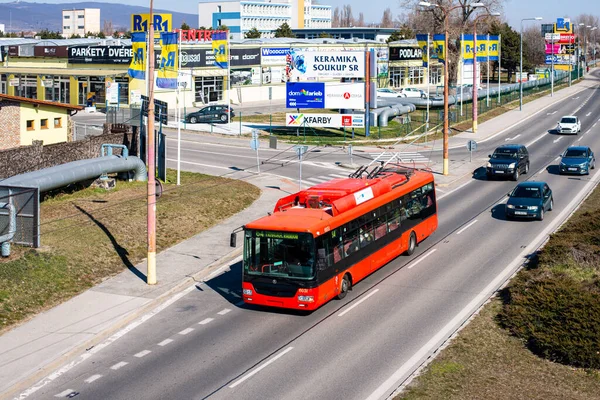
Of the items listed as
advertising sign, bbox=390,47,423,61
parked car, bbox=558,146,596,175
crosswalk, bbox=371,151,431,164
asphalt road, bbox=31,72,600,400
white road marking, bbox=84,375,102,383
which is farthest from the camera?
advertising sign, bbox=390,47,423,61

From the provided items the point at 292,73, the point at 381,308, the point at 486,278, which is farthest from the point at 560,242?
the point at 292,73

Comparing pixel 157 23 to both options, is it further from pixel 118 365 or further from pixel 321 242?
pixel 118 365

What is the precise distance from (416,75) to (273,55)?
102 ft

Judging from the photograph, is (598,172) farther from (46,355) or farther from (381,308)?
(46,355)

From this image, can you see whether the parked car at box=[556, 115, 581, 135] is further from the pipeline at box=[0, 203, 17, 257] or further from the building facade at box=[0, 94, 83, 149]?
the pipeline at box=[0, 203, 17, 257]

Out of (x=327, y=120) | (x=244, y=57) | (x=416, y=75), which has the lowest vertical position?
(x=327, y=120)

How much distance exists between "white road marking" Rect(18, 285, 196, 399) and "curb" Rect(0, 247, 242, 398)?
13cm

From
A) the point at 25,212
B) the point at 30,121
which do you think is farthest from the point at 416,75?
the point at 25,212

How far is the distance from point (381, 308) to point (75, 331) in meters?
8.52

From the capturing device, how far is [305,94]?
63.4 metres

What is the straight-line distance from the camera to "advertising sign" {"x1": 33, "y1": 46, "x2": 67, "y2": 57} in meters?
83.8

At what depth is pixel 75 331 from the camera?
21.4 m

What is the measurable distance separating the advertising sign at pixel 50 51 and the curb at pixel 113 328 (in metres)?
60.3

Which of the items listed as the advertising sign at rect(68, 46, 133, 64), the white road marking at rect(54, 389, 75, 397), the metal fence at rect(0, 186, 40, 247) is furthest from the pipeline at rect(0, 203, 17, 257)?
the advertising sign at rect(68, 46, 133, 64)
